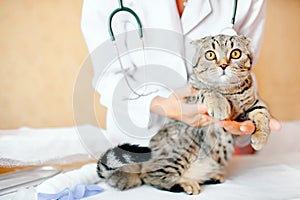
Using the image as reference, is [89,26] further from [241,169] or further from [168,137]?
[241,169]

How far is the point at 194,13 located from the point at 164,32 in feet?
0.21

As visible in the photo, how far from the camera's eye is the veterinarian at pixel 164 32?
0.58 metres

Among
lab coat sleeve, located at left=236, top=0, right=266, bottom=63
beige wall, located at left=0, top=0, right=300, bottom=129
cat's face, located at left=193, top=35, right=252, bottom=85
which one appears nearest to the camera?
cat's face, located at left=193, top=35, right=252, bottom=85

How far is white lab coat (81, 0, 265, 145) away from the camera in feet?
1.95

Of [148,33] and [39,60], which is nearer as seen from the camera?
[148,33]

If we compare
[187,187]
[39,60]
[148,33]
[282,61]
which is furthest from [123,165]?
[282,61]

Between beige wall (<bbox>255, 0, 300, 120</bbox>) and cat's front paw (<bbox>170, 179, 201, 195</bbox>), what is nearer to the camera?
cat's front paw (<bbox>170, 179, 201, 195</bbox>)

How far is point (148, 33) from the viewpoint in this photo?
0.60 meters

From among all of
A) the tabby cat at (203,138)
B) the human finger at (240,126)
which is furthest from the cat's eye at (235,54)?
the human finger at (240,126)

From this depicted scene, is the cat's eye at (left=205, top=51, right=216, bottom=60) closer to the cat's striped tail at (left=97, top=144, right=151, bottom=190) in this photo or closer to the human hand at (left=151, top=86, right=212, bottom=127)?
the human hand at (left=151, top=86, right=212, bottom=127)

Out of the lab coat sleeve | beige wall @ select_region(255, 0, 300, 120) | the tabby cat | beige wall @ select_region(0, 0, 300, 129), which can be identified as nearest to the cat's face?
the tabby cat

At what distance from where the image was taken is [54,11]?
1024 mm

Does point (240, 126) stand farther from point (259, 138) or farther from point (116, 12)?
point (116, 12)

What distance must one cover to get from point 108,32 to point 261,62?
77cm
